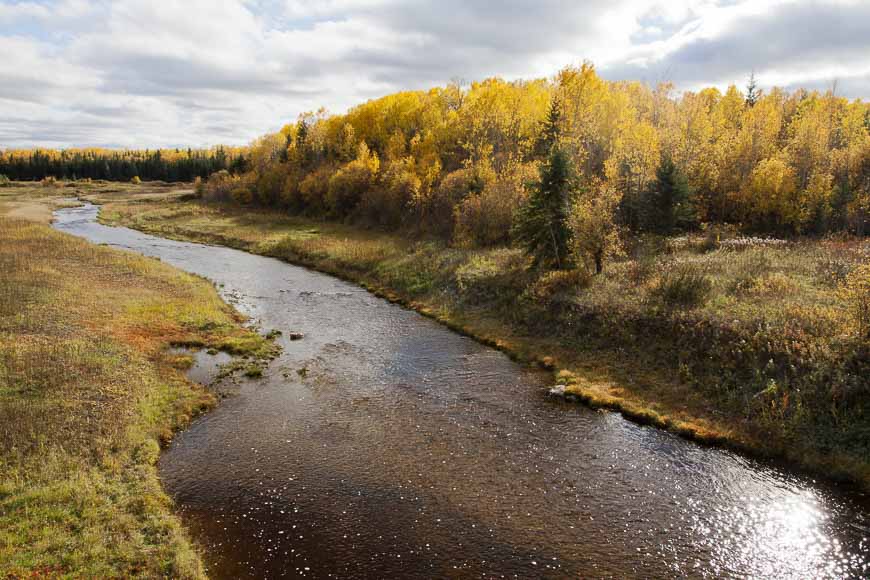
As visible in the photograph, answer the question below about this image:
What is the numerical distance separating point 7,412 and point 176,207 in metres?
93.5

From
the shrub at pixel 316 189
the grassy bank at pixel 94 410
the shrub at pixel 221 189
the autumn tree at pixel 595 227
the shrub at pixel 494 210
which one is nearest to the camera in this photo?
the grassy bank at pixel 94 410

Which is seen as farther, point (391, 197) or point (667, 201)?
point (391, 197)

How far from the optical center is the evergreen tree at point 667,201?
43625 millimetres

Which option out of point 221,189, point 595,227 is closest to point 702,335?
point 595,227

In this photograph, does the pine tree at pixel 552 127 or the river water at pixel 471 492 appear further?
the pine tree at pixel 552 127

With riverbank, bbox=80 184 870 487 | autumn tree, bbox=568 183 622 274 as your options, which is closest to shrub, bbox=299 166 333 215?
riverbank, bbox=80 184 870 487

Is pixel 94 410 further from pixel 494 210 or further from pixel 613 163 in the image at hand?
pixel 613 163

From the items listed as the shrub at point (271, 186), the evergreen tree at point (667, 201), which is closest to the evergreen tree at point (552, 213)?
the evergreen tree at point (667, 201)

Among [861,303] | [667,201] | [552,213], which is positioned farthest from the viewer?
[667,201]

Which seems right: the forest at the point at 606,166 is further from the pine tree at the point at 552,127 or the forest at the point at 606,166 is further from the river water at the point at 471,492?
the river water at the point at 471,492

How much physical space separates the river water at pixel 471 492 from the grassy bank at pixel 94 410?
133 cm

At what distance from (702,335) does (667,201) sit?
74.2 ft

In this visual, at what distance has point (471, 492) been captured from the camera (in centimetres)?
1650

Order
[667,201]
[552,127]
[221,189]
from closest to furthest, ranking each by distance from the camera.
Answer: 1. [667,201]
2. [552,127]
3. [221,189]
